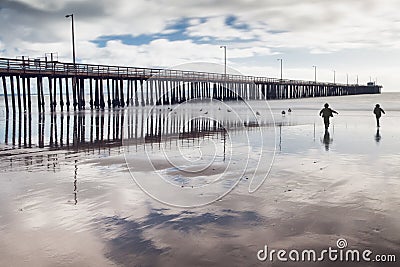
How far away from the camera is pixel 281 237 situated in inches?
207

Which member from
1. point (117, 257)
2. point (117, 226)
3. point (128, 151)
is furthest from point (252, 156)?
point (117, 257)

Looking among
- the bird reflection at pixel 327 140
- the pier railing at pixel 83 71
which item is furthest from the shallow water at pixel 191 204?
the pier railing at pixel 83 71

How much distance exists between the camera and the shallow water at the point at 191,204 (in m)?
4.92

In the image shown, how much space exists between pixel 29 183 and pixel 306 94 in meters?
Result: 112

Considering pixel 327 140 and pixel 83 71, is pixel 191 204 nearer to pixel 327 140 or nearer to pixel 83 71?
pixel 327 140

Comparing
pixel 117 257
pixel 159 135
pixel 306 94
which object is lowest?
pixel 117 257

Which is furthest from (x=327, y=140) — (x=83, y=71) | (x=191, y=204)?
(x=83, y=71)

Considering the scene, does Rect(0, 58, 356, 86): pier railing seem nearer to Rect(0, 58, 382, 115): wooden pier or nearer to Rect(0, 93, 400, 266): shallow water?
Rect(0, 58, 382, 115): wooden pier

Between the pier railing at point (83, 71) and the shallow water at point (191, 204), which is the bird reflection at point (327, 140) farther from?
the pier railing at point (83, 71)

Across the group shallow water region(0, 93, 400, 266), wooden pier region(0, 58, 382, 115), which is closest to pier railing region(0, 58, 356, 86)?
wooden pier region(0, 58, 382, 115)

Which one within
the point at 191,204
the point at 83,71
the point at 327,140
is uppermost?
the point at 83,71

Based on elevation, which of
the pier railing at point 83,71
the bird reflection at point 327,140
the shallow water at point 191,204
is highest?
the pier railing at point 83,71

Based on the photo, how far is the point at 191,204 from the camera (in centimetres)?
693

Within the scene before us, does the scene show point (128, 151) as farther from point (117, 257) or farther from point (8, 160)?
point (117, 257)
